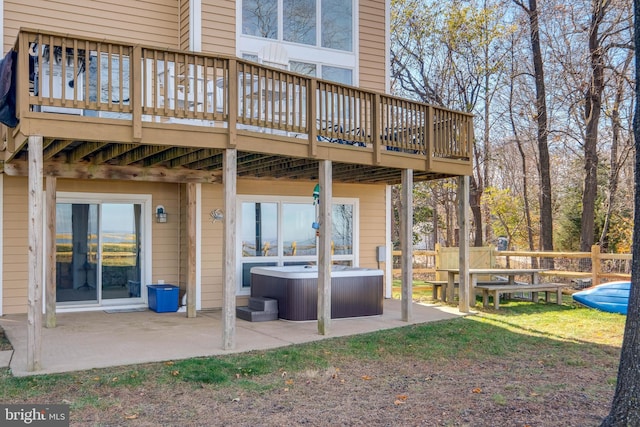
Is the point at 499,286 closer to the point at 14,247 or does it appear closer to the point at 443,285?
the point at 443,285

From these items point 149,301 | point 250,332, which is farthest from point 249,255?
point 250,332

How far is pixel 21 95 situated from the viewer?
523 centimetres

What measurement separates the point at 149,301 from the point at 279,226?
2517 millimetres

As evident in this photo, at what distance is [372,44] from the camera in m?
10.7

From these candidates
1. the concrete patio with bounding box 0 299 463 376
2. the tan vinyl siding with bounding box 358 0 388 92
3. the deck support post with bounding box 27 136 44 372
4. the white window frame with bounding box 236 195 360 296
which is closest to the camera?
the deck support post with bounding box 27 136 44 372

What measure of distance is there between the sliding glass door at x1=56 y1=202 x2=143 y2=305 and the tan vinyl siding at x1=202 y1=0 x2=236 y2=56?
2.92 meters

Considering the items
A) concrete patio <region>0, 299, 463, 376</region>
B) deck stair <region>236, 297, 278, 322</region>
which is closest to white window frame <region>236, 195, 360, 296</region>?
concrete patio <region>0, 299, 463, 376</region>

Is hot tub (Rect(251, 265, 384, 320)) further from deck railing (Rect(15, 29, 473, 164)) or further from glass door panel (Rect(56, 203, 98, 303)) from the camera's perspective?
glass door panel (Rect(56, 203, 98, 303))

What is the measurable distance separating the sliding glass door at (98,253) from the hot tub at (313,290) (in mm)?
2200

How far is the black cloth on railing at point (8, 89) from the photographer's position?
571cm

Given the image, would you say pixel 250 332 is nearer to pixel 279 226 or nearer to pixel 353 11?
pixel 279 226

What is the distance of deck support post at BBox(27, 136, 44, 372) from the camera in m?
5.24

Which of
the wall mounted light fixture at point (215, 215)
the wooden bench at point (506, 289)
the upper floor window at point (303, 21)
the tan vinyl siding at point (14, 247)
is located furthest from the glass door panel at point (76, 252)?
the wooden bench at point (506, 289)

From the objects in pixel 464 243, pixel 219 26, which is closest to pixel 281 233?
pixel 464 243
